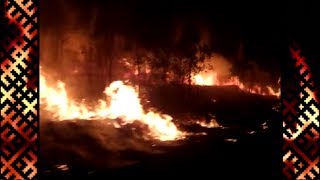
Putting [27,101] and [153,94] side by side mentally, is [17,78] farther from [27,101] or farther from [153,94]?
[153,94]

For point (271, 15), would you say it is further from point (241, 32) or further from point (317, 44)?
point (317, 44)

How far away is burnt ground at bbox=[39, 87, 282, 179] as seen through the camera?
652 centimetres

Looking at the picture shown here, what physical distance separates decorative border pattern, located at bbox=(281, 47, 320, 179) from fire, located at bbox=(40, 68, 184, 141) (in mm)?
2096

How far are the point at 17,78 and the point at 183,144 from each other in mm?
3218

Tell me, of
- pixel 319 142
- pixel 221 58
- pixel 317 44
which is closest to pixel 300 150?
pixel 319 142

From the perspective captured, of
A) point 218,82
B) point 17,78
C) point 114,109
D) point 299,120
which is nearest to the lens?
point 17,78

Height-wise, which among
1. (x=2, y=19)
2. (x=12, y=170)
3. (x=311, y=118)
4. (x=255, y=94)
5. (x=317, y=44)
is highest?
(x=2, y=19)

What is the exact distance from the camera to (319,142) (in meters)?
5.21

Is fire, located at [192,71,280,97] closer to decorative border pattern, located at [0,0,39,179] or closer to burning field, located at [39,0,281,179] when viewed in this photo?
burning field, located at [39,0,281,179]

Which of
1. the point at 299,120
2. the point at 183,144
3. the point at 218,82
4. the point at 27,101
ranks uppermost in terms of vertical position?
the point at 218,82

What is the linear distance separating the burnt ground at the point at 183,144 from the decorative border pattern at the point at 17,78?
161 centimetres

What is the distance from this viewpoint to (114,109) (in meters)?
6.72

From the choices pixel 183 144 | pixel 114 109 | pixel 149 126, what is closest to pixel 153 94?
pixel 149 126

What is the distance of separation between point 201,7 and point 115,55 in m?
1.78
